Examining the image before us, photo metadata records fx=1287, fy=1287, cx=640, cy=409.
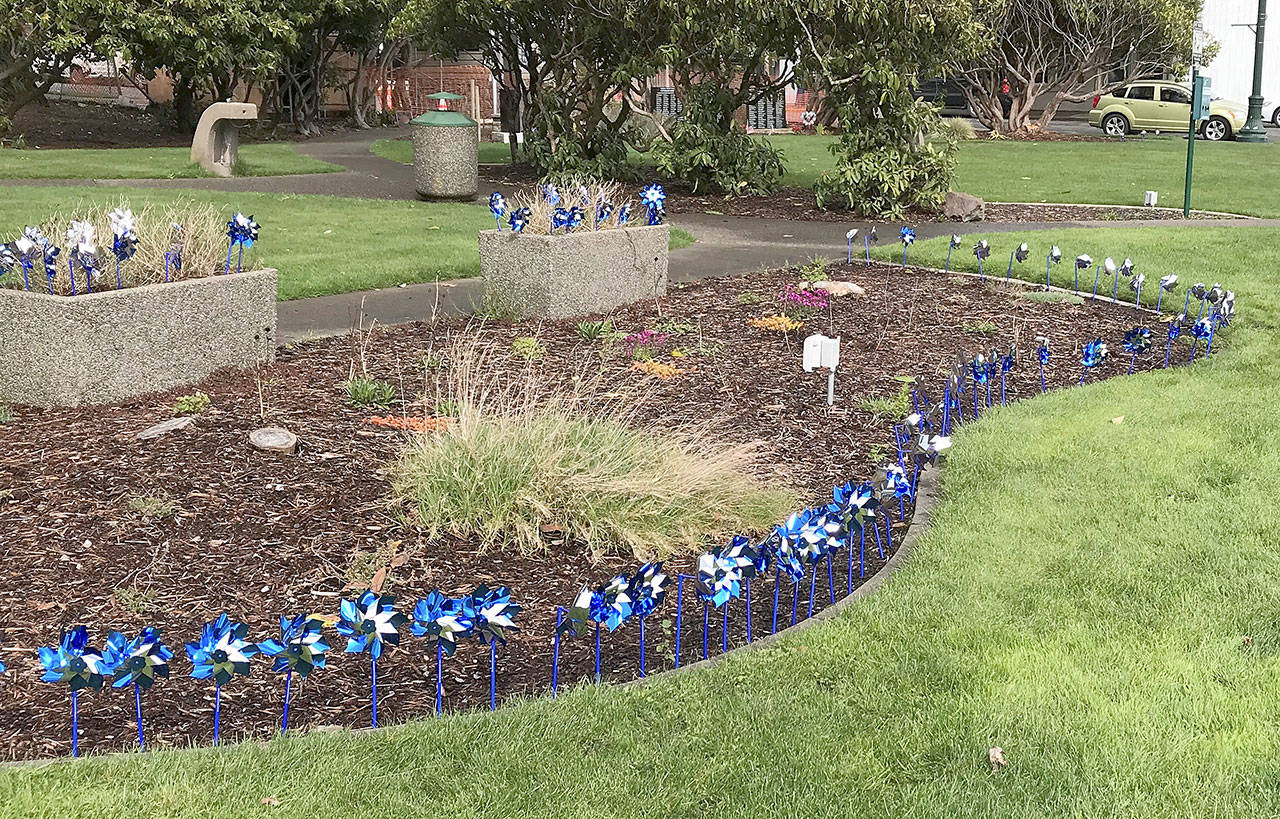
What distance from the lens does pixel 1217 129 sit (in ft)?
99.1

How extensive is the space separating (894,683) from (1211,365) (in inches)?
167

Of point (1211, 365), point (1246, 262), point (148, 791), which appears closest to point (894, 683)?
point (148, 791)

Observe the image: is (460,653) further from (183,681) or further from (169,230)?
(169,230)

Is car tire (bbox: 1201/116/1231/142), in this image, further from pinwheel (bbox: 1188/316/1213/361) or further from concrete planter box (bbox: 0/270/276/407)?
concrete planter box (bbox: 0/270/276/407)

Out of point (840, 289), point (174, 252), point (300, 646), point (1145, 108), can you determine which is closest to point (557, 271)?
point (840, 289)

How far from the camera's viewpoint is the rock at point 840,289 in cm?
896

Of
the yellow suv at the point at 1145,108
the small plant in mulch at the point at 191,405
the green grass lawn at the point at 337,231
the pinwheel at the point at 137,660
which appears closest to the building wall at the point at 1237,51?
the yellow suv at the point at 1145,108

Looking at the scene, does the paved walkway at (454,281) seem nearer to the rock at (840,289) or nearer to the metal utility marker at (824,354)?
the rock at (840,289)

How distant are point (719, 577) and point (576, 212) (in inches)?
199

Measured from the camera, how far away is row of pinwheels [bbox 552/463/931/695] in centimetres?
344

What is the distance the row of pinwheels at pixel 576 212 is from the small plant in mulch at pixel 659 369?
165cm

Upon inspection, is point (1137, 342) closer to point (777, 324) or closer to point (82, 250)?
point (777, 324)

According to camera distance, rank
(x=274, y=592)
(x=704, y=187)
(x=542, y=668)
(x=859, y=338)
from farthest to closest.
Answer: (x=704, y=187) → (x=859, y=338) → (x=274, y=592) → (x=542, y=668)

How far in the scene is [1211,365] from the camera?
6863 millimetres
